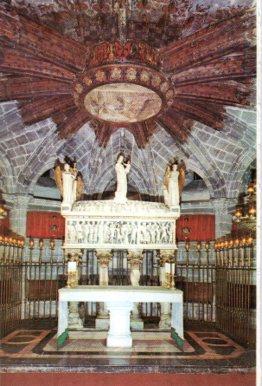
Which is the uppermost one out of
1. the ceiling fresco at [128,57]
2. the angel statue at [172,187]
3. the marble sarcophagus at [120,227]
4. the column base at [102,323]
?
the ceiling fresco at [128,57]

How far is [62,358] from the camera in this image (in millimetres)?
8352

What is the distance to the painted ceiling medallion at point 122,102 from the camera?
1115cm

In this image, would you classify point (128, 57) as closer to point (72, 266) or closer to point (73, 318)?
point (72, 266)

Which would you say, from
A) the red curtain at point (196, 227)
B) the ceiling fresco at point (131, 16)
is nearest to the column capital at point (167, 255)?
the red curtain at point (196, 227)

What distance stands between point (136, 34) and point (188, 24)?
118 cm

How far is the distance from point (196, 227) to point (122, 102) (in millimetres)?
Result: 5934

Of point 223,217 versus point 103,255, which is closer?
point 103,255

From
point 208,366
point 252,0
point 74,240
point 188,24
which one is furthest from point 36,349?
point 252,0

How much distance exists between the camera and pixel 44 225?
15633mm

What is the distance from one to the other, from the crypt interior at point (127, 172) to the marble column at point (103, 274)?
0.04m

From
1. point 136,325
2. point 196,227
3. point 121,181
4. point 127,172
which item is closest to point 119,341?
point 136,325

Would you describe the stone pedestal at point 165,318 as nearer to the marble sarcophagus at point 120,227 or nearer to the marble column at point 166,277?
the marble column at point 166,277

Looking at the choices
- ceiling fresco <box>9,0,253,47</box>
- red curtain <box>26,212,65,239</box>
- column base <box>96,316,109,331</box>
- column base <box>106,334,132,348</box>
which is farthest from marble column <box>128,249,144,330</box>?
ceiling fresco <box>9,0,253,47</box>

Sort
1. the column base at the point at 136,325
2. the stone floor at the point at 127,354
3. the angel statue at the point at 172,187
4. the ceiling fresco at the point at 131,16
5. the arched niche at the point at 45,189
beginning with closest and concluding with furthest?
the stone floor at the point at 127,354
the ceiling fresco at the point at 131,16
the angel statue at the point at 172,187
the column base at the point at 136,325
the arched niche at the point at 45,189
